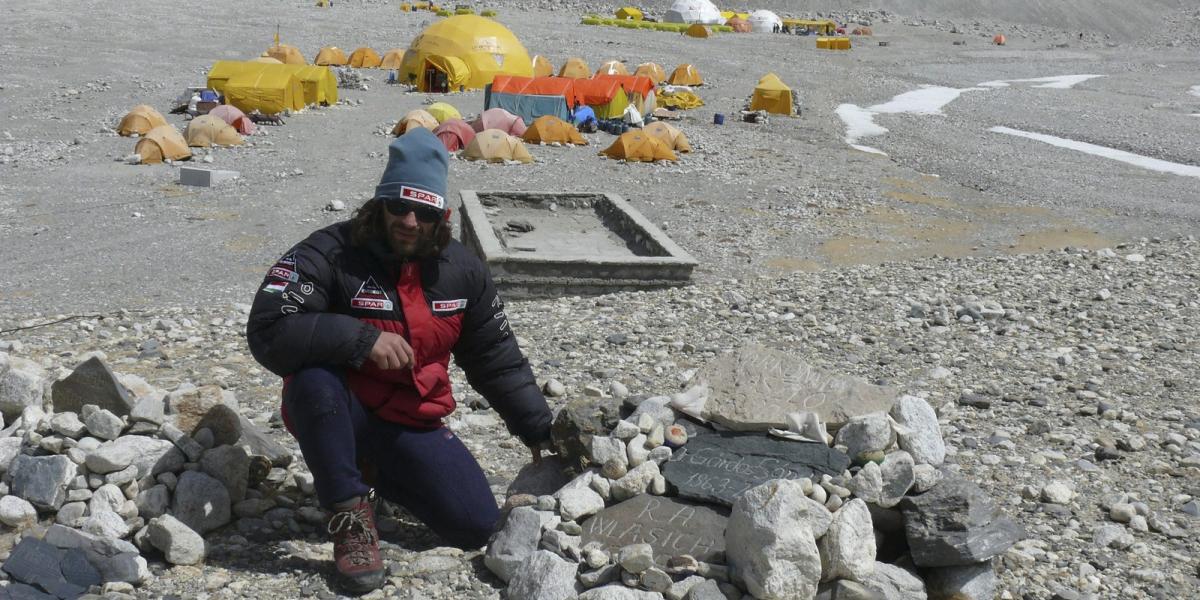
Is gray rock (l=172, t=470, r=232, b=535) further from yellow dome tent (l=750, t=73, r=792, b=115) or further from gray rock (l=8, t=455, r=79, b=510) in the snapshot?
yellow dome tent (l=750, t=73, r=792, b=115)

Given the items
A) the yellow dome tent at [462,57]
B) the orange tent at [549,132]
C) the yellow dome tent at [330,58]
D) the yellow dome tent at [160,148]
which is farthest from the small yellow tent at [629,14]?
the yellow dome tent at [160,148]

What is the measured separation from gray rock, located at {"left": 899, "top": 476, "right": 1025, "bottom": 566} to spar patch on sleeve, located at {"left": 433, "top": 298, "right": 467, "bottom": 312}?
1596mm

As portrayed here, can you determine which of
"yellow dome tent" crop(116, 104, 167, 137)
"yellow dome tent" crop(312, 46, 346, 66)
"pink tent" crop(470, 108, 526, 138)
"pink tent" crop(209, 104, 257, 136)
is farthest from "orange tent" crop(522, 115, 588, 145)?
"yellow dome tent" crop(312, 46, 346, 66)

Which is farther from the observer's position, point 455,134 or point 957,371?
point 455,134

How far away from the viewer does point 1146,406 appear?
225 inches

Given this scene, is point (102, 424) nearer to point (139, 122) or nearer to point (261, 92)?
point (139, 122)

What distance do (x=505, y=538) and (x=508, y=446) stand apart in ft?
4.36

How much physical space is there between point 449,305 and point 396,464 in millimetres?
577

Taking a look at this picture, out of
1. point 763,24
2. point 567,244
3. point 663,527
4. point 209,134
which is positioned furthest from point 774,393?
point 763,24

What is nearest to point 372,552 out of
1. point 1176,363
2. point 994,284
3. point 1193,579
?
point 1193,579

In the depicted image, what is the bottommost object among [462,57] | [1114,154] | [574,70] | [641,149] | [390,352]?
[1114,154]

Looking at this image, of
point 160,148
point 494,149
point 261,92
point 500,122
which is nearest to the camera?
point 160,148

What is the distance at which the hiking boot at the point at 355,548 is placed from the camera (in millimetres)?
3465

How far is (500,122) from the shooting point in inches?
679
